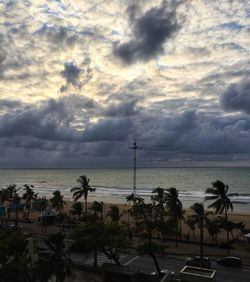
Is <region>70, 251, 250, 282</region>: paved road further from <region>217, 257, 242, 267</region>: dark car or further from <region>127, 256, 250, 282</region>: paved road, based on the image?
<region>217, 257, 242, 267</region>: dark car

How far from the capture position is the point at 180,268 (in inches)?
1658

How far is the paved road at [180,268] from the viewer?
38.7 metres

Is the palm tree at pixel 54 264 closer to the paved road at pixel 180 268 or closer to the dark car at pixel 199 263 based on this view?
the paved road at pixel 180 268

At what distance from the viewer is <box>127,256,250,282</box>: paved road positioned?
38.7m

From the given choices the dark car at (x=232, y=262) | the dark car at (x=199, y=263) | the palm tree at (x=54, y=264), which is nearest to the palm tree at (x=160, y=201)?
the dark car at (x=199, y=263)

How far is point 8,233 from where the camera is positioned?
108 feet

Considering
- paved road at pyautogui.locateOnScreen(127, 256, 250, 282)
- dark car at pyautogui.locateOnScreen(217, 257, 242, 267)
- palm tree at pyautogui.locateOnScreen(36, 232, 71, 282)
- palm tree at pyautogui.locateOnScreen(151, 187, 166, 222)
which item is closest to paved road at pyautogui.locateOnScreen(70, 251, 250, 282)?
paved road at pyautogui.locateOnScreen(127, 256, 250, 282)

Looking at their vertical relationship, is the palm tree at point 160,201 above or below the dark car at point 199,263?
above

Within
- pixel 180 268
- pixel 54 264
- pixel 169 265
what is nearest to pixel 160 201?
pixel 169 265

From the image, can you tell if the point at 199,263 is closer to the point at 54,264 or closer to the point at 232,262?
the point at 232,262

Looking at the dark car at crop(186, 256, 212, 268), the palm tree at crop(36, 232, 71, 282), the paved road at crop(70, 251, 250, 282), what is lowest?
the paved road at crop(70, 251, 250, 282)

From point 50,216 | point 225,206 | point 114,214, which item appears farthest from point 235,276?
point 50,216

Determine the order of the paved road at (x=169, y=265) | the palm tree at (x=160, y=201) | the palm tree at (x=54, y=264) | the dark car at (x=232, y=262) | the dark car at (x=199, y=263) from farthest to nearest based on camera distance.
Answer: the dark car at (x=232, y=262) → the dark car at (x=199, y=263) → the paved road at (x=169, y=265) → the palm tree at (x=160, y=201) → the palm tree at (x=54, y=264)

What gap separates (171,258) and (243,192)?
381 feet
